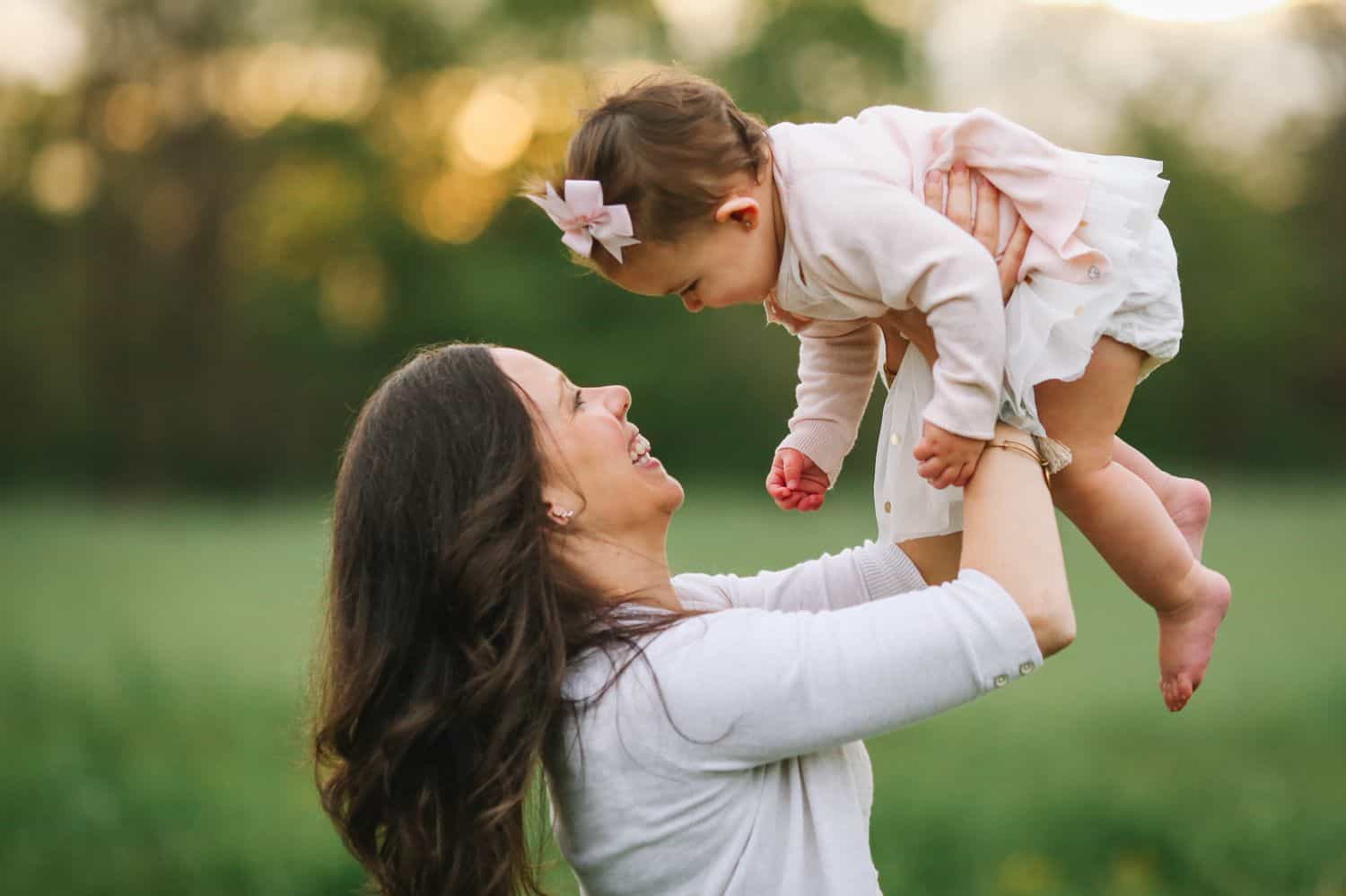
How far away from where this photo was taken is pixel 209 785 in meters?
6.12

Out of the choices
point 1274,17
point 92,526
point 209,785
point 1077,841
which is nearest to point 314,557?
point 92,526

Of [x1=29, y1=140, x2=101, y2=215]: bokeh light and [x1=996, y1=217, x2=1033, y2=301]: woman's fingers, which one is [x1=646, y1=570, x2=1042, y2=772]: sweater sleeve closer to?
[x1=996, y1=217, x2=1033, y2=301]: woman's fingers

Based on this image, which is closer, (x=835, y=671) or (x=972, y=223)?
(x=835, y=671)

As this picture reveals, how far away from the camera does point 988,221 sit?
222 cm

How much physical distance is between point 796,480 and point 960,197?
0.61 metres

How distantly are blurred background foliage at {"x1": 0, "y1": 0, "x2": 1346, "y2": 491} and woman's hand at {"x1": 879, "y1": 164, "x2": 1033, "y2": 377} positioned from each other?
861 inches

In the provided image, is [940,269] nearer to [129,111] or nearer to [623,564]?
[623,564]

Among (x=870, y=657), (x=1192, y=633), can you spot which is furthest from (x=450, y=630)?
(x=1192, y=633)

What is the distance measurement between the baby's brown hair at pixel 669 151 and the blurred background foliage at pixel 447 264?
336 inches

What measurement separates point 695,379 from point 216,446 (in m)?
8.93

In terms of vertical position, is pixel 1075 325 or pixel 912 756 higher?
pixel 1075 325

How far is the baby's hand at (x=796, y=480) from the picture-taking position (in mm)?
2619

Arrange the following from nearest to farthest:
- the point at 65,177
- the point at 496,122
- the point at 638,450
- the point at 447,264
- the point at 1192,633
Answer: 1. the point at 638,450
2. the point at 1192,633
3. the point at 65,177
4. the point at 447,264
5. the point at 496,122

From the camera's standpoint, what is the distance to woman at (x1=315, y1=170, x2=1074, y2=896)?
6.30ft
